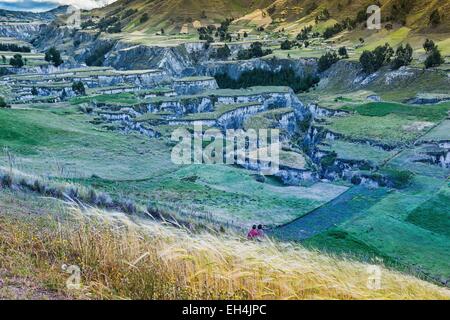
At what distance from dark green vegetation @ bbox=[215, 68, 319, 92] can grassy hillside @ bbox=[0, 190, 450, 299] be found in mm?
65324

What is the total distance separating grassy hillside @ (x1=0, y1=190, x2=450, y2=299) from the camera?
7402 millimetres

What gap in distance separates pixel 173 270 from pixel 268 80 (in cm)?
7222

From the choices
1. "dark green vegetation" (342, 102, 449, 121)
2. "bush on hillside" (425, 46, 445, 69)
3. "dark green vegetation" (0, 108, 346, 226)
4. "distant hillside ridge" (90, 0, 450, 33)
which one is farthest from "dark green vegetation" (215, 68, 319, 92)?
"dark green vegetation" (0, 108, 346, 226)

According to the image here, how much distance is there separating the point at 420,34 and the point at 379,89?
2249 cm

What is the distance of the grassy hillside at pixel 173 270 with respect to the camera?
24.3ft

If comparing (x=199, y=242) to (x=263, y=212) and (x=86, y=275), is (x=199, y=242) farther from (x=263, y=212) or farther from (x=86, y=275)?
(x=263, y=212)

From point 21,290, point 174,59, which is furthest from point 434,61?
point 21,290

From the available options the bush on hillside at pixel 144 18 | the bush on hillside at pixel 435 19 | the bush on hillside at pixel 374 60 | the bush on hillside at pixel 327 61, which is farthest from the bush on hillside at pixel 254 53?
the bush on hillside at pixel 144 18

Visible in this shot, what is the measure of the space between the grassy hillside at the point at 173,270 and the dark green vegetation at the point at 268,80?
6532cm

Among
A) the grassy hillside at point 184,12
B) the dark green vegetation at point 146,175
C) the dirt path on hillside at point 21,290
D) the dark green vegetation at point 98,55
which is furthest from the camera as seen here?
the grassy hillside at point 184,12

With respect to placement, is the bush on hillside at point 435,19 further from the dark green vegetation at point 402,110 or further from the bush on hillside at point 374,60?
the dark green vegetation at point 402,110

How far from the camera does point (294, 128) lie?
52.3 meters

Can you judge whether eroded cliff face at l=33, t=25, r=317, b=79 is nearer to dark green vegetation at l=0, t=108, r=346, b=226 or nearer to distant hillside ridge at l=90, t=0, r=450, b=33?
distant hillside ridge at l=90, t=0, r=450, b=33

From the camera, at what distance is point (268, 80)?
78562mm
